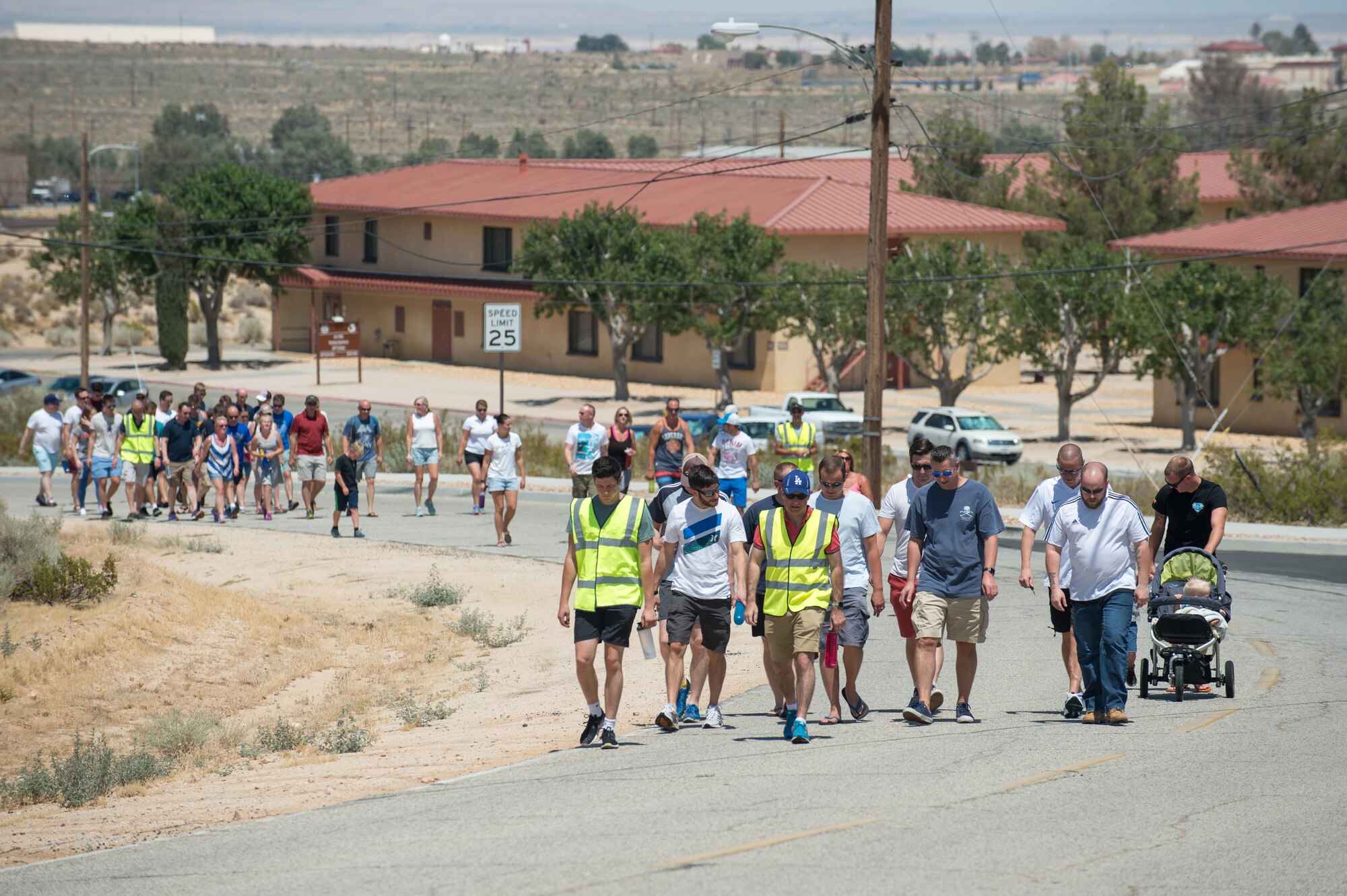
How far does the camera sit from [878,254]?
20.7m

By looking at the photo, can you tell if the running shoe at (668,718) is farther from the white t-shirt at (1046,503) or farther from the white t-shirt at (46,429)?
the white t-shirt at (46,429)

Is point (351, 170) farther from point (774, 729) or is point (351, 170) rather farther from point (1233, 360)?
point (774, 729)

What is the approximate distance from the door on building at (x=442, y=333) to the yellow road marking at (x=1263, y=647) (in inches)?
1954

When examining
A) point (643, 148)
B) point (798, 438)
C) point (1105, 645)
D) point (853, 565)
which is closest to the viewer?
point (1105, 645)

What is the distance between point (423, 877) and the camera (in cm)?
725

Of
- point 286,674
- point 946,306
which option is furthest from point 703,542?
point 946,306

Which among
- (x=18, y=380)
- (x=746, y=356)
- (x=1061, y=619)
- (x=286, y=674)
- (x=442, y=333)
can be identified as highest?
(x=442, y=333)

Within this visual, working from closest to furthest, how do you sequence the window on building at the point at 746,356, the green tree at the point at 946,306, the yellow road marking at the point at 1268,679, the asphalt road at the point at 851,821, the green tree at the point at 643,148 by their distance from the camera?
the asphalt road at the point at 851,821 < the yellow road marking at the point at 1268,679 < the green tree at the point at 946,306 < the window on building at the point at 746,356 < the green tree at the point at 643,148

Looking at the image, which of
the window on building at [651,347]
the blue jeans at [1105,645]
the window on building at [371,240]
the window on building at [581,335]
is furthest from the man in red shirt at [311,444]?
the window on building at [371,240]

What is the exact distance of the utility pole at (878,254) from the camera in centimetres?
2022

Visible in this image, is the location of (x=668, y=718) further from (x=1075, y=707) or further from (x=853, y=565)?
(x=1075, y=707)

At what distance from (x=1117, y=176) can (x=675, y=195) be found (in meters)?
15.6

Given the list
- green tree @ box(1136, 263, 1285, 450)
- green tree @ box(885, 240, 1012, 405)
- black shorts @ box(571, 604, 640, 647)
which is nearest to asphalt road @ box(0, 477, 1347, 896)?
black shorts @ box(571, 604, 640, 647)

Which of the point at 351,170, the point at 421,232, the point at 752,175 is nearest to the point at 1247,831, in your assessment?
the point at 752,175
